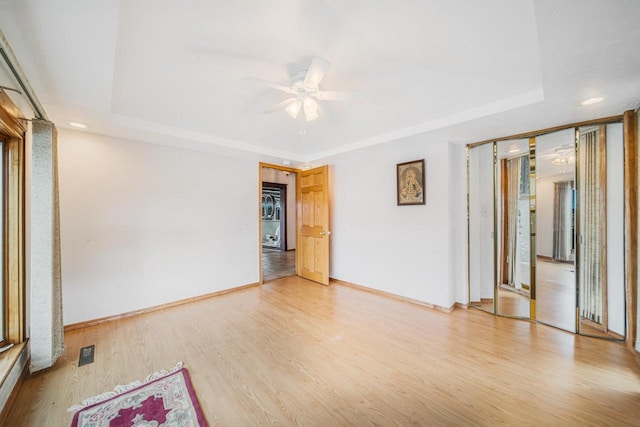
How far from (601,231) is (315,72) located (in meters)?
3.15

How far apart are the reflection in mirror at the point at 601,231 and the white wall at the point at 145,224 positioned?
168 inches

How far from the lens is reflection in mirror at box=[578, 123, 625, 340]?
2.33 metres

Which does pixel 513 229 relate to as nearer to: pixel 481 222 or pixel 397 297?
pixel 481 222

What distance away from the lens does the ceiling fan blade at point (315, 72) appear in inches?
66.5

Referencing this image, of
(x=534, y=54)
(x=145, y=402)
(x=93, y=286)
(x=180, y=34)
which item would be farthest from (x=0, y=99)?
(x=534, y=54)

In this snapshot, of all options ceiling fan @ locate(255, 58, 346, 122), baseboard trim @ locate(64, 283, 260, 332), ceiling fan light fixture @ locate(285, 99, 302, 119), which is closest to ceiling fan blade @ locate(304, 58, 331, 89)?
ceiling fan @ locate(255, 58, 346, 122)

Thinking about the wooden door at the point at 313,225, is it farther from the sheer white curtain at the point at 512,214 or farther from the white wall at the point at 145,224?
the sheer white curtain at the point at 512,214

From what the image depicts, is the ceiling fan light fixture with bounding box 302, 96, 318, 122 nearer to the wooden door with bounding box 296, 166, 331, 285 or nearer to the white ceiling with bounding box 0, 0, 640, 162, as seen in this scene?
the white ceiling with bounding box 0, 0, 640, 162

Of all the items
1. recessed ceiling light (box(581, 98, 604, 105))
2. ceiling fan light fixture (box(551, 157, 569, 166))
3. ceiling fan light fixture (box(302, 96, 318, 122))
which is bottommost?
ceiling fan light fixture (box(551, 157, 569, 166))

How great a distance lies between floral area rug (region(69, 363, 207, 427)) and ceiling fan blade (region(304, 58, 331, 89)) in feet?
7.88

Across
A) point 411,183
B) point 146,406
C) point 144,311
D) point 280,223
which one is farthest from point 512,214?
point 280,223

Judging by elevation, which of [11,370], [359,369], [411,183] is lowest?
[359,369]

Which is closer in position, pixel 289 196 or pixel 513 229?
pixel 513 229

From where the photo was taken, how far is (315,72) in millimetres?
1772
